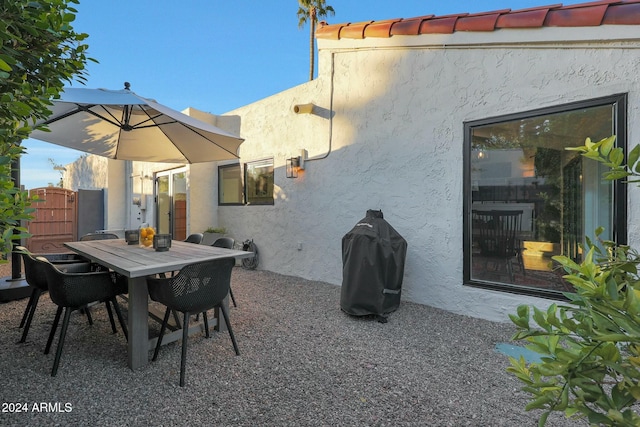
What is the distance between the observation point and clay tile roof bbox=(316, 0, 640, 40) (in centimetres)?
258

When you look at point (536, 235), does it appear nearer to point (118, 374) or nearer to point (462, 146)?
point (462, 146)

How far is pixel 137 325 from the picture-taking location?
2.35m

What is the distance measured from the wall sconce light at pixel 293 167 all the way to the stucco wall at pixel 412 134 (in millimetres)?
133

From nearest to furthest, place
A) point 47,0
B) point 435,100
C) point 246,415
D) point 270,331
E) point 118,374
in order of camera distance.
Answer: point 47,0 < point 246,415 < point 118,374 < point 270,331 < point 435,100

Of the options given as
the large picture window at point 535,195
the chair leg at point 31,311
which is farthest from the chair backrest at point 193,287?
the large picture window at point 535,195

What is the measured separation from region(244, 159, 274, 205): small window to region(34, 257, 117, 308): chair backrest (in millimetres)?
3548

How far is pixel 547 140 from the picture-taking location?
9.99ft

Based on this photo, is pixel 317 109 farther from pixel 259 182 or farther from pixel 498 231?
pixel 498 231

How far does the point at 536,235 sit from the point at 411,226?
4.31 feet

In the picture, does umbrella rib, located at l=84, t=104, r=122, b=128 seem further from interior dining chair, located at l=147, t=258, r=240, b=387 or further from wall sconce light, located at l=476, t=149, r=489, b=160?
wall sconce light, located at l=476, t=149, r=489, b=160

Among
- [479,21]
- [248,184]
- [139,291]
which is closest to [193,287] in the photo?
[139,291]

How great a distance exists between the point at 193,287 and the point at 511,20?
3937 mm

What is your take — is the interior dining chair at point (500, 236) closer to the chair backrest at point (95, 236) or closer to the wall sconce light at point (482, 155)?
the wall sconce light at point (482, 155)

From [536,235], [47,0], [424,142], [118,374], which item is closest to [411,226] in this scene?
[424,142]
